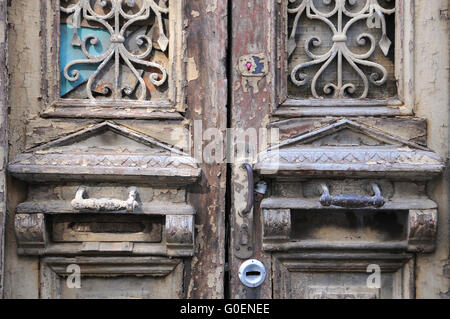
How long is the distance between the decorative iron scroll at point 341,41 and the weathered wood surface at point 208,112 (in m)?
0.24

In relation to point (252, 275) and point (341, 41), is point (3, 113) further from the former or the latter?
point (341, 41)

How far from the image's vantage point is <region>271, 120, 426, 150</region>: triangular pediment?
1705mm

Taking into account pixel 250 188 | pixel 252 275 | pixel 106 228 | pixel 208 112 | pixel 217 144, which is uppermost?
pixel 208 112

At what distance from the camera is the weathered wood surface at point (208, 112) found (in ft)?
5.65

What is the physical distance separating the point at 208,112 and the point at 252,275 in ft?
1.75

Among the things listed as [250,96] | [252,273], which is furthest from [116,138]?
[252,273]

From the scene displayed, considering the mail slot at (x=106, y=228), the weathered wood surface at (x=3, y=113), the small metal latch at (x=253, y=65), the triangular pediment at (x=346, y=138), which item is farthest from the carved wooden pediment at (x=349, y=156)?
the weathered wood surface at (x=3, y=113)

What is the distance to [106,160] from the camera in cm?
167

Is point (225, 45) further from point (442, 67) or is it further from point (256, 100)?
point (442, 67)

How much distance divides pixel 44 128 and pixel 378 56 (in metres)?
1.10

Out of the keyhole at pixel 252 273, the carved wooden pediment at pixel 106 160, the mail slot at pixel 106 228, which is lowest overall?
the keyhole at pixel 252 273

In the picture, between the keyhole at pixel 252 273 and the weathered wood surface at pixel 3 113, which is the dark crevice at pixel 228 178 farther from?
the weathered wood surface at pixel 3 113
